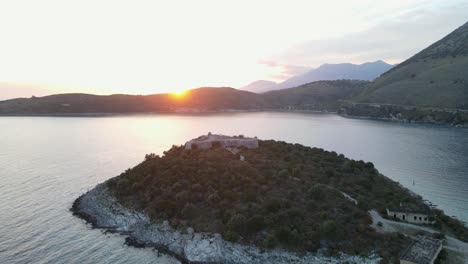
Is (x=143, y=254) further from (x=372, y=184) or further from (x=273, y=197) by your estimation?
(x=372, y=184)

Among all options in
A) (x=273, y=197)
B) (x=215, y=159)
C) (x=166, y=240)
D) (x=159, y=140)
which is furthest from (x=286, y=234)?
(x=159, y=140)

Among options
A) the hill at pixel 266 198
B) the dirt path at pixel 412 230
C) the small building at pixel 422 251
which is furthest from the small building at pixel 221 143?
the small building at pixel 422 251

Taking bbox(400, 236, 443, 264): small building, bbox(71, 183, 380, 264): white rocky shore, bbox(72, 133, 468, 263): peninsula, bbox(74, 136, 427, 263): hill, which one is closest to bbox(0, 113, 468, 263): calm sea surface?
bbox(71, 183, 380, 264): white rocky shore

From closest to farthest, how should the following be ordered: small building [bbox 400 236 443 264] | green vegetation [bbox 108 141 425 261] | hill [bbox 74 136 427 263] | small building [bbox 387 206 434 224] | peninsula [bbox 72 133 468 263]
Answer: small building [bbox 400 236 443 264] → peninsula [bbox 72 133 468 263] → hill [bbox 74 136 427 263] → green vegetation [bbox 108 141 425 261] → small building [bbox 387 206 434 224]

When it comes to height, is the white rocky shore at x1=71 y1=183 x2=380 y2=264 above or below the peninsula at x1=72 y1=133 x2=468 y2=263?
below

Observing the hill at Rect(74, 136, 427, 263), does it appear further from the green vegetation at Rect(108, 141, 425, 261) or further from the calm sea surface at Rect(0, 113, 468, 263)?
the calm sea surface at Rect(0, 113, 468, 263)

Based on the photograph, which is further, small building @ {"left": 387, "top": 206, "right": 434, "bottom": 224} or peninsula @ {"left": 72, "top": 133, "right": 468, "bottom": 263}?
small building @ {"left": 387, "top": 206, "right": 434, "bottom": 224}

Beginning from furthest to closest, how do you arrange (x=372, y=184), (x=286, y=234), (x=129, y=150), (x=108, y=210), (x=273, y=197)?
1. (x=129, y=150)
2. (x=372, y=184)
3. (x=108, y=210)
4. (x=273, y=197)
5. (x=286, y=234)
